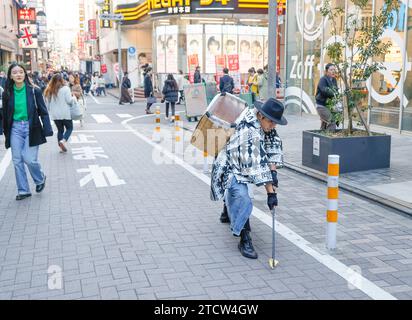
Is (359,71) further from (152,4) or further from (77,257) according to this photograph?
(152,4)

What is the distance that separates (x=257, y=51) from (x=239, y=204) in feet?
94.3

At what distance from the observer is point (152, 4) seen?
30391 millimetres

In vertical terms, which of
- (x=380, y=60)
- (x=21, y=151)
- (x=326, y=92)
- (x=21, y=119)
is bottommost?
(x=21, y=151)

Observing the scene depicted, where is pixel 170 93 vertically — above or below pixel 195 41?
below

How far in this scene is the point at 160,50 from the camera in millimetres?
33000

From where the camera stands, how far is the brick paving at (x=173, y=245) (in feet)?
13.8

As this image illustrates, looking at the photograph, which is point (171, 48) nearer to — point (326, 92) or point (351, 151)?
point (326, 92)

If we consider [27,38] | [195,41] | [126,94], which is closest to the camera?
[126,94]

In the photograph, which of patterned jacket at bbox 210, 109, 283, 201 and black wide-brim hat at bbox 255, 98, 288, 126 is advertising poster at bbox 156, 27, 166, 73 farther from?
black wide-brim hat at bbox 255, 98, 288, 126

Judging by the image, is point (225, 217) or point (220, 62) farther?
point (220, 62)

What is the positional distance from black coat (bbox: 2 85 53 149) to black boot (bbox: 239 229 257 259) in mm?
3646

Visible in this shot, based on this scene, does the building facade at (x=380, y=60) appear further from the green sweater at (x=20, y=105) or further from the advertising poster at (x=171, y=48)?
the advertising poster at (x=171, y=48)

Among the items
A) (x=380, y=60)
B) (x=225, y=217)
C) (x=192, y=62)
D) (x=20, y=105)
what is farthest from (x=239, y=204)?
(x=192, y=62)

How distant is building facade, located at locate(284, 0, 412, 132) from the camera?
42.4 ft
